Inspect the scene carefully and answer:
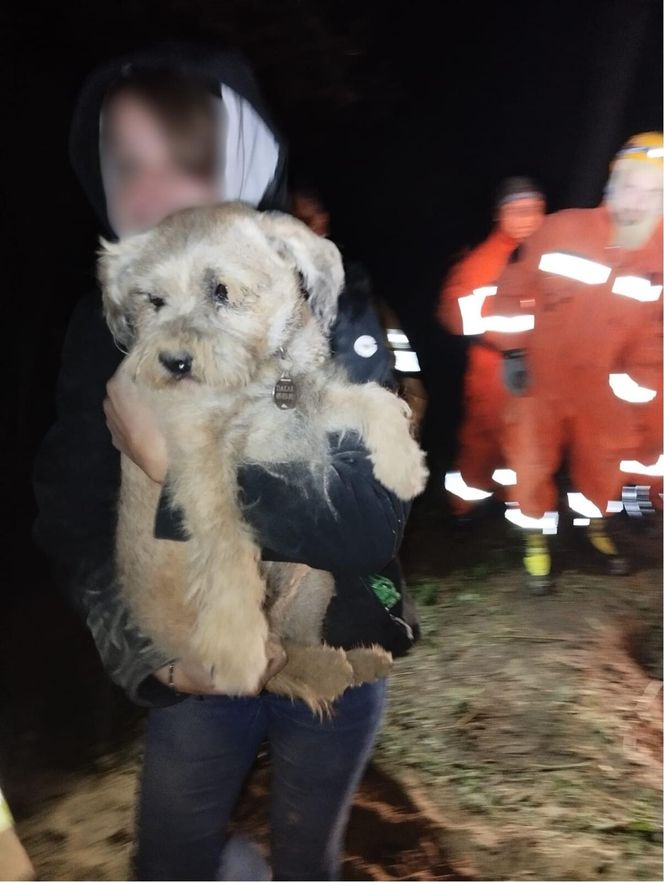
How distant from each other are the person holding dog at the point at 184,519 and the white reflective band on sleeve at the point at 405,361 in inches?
7.2

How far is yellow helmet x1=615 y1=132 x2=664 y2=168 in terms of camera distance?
131cm

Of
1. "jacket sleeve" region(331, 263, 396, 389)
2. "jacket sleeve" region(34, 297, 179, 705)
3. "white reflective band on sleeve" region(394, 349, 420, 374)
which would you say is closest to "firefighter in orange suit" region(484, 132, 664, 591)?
"white reflective band on sleeve" region(394, 349, 420, 374)

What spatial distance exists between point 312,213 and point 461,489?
26.9 inches

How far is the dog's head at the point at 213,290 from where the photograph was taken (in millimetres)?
1063

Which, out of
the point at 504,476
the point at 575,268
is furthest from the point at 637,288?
the point at 504,476

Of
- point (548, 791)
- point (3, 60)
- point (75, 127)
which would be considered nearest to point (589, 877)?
point (548, 791)

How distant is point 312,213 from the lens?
1.36m

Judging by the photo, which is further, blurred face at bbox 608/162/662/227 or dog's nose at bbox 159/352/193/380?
blurred face at bbox 608/162/662/227

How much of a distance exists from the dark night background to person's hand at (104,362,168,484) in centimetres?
36

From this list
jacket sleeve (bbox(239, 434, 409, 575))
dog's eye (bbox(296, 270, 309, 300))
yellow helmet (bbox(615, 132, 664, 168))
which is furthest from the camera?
yellow helmet (bbox(615, 132, 664, 168))

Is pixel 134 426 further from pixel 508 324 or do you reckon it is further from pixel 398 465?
pixel 508 324

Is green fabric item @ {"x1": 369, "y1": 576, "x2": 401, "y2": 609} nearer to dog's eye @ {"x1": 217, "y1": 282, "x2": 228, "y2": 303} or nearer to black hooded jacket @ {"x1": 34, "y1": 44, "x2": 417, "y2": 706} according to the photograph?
black hooded jacket @ {"x1": 34, "y1": 44, "x2": 417, "y2": 706}

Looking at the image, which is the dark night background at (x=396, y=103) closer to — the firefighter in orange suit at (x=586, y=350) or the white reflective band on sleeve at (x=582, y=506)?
the firefighter in orange suit at (x=586, y=350)

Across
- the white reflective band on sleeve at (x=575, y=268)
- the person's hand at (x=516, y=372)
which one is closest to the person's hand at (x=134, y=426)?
the person's hand at (x=516, y=372)
